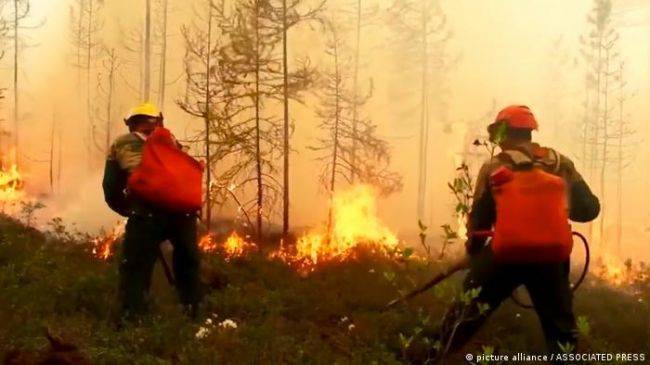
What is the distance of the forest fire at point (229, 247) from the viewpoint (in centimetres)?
1074

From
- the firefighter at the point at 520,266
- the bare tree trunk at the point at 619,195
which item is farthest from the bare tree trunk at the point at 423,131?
the firefighter at the point at 520,266

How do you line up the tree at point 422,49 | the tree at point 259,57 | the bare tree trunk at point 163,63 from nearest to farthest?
the tree at point 259,57 < the bare tree trunk at point 163,63 < the tree at point 422,49

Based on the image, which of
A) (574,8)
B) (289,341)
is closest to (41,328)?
(289,341)

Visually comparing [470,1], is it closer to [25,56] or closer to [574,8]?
[574,8]

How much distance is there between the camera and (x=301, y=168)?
2639 centimetres


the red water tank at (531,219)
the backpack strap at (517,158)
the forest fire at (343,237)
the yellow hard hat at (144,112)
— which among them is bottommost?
the forest fire at (343,237)

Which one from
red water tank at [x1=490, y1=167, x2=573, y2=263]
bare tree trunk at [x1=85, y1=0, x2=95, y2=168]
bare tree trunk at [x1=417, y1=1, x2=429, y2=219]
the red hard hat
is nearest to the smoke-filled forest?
bare tree trunk at [x1=417, y1=1, x2=429, y2=219]

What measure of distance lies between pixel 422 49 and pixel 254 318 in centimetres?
2425

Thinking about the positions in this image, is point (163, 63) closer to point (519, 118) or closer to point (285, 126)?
point (285, 126)

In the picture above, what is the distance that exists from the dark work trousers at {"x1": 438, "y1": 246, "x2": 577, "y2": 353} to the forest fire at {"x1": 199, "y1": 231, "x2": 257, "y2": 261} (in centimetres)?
647

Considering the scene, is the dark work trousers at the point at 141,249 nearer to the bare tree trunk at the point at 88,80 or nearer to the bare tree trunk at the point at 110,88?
the bare tree trunk at the point at 110,88

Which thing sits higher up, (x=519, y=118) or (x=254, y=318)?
(x=519, y=118)

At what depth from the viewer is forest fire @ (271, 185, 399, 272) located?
1150cm

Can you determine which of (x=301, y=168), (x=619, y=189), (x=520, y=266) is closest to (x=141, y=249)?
(x=520, y=266)
